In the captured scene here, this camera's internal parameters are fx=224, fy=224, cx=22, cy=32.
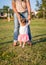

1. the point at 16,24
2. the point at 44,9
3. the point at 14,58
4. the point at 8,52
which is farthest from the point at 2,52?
the point at 44,9

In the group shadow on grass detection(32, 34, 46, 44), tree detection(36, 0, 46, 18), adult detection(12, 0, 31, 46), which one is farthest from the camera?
tree detection(36, 0, 46, 18)

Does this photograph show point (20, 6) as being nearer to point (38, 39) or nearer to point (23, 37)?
point (23, 37)

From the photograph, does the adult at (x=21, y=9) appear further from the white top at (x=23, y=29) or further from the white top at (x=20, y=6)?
the white top at (x=23, y=29)


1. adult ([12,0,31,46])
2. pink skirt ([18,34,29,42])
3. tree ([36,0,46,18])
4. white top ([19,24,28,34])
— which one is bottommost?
tree ([36,0,46,18])

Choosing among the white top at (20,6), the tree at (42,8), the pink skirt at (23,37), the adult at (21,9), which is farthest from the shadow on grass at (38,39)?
the tree at (42,8)

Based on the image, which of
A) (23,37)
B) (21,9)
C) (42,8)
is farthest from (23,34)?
(42,8)

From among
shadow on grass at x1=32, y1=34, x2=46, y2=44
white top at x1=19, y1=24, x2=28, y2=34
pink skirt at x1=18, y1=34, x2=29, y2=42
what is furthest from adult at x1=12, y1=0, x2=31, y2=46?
shadow on grass at x1=32, y1=34, x2=46, y2=44

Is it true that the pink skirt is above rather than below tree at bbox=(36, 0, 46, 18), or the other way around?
above

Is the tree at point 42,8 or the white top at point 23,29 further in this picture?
the tree at point 42,8

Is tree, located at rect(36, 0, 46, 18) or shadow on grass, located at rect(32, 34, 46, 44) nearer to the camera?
shadow on grass, located at rect(32, 34, 46, 44)

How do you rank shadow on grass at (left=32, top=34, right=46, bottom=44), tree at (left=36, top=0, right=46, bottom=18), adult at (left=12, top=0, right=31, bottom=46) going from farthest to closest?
tree at (left=36, top=0, right=46, bottom=18), shadow on grass at (left=32, top=34, right=46, bottom=44), adult at (left=12, top=0, right=31, bottom=46)

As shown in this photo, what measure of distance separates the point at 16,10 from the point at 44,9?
156 ft

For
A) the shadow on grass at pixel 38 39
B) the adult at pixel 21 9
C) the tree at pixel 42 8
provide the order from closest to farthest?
the adult at pixel 21 9 → the shadow on grass at pixel 38 39 → the tree at pixel 42 8

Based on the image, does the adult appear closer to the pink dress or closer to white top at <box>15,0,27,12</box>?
white top at <box>15,0,27,12</box>
